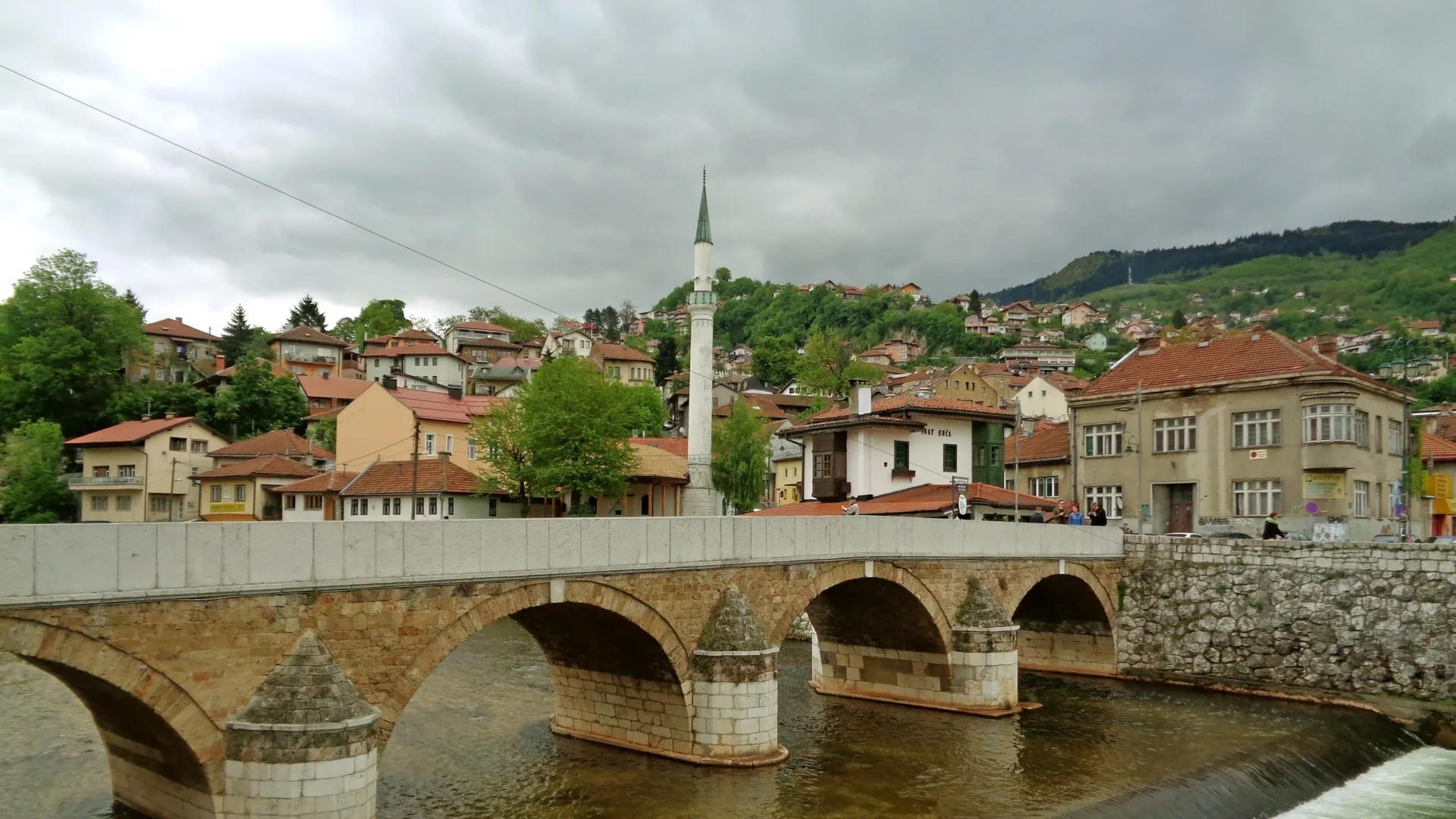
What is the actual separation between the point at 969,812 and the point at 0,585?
1293 centimetres

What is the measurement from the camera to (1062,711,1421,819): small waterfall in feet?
52.9

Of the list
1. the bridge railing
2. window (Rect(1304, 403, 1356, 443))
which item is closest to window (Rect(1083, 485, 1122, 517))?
window (Rect(1304, 403, 1356, 443))

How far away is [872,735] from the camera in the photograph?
20625 millimetres

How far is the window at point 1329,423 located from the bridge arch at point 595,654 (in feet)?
74.2

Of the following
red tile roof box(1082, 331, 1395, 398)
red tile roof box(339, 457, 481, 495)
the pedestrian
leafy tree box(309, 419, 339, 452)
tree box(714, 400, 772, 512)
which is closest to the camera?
the pedestrian

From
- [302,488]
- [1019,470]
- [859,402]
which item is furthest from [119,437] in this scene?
[1019,470]

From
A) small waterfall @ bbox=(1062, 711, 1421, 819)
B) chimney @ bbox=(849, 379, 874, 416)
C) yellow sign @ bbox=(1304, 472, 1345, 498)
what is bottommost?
small waterfall @ bbox=(1062, 711, 1421, 819)

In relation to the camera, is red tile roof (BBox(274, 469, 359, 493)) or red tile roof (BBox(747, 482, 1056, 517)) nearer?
red tile roof (BBox(747, 482, 1056, 517))

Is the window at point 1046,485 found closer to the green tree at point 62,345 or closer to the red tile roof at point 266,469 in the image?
the red tile roof at point 266,469

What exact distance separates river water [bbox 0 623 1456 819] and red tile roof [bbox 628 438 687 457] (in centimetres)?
2951

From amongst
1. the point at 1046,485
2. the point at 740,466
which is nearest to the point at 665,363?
the point at 740,466

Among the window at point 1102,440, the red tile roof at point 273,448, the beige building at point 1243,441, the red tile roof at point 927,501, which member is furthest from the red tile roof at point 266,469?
the beige building at point 1243,441

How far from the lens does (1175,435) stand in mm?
33656

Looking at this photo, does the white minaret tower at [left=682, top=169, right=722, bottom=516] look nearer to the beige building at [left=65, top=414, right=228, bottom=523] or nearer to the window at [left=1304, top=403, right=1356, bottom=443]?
the window at [left=1304, top=403, right=1356, bottom=443]
